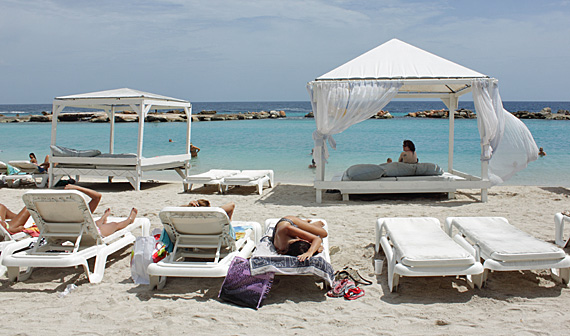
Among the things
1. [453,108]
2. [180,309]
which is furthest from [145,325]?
[453,108]

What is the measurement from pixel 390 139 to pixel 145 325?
28.1m

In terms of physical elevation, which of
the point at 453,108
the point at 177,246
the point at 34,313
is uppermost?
the point at 453,108

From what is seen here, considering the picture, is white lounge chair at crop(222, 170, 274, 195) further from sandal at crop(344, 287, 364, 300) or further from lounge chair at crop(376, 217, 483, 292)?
sandal at crop(344, 287, 364, 300)

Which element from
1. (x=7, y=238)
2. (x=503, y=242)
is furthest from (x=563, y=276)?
(x=7, y=238)

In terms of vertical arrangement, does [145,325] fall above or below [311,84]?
below

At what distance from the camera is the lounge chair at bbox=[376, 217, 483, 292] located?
3760 mm

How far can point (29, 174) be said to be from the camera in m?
10.8

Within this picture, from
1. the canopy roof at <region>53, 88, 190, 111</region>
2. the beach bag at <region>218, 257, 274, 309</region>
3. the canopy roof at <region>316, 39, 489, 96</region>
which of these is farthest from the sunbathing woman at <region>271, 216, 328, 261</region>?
the canopy roof at <region>53, 88, 190, 111</region>

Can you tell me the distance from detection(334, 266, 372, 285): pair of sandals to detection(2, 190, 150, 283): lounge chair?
94.3 inches

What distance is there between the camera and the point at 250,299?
12.3ft

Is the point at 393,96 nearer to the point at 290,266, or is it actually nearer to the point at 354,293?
the point at 354,293

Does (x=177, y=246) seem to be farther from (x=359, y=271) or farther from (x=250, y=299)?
(x=359, y=271)

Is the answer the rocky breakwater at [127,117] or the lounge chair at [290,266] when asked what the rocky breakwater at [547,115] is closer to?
the rocky breakwater at [127,117]

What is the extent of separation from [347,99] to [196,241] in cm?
472
